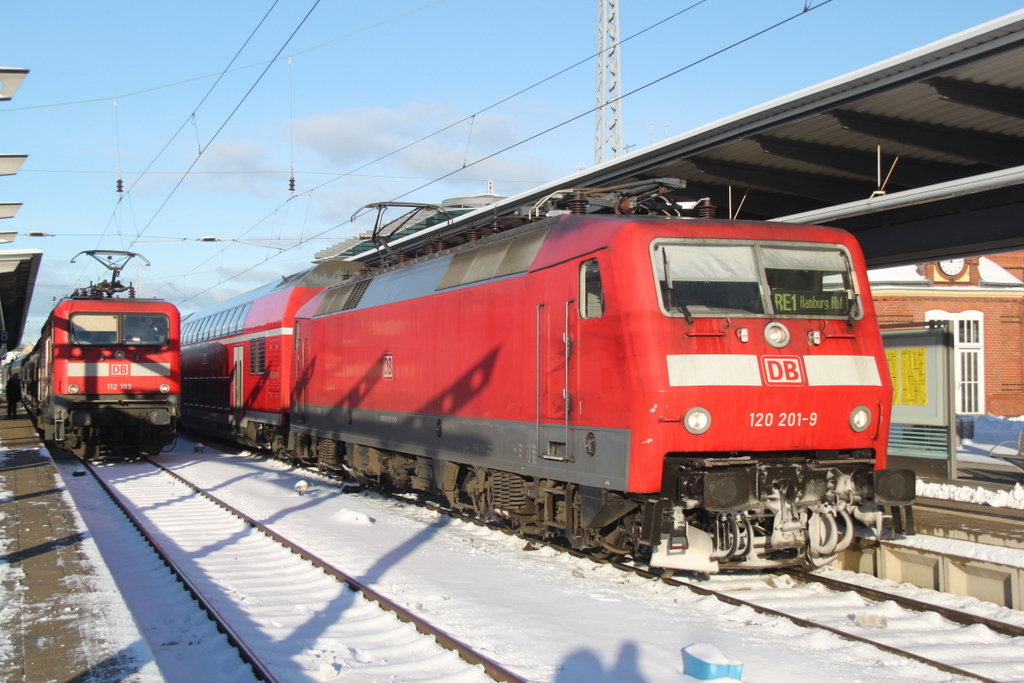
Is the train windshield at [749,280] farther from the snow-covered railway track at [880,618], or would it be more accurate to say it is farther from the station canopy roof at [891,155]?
the snow-covered railway track at [880,618]

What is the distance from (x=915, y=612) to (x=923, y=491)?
5004 mm

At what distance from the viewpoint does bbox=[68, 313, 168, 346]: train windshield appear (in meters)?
20.1

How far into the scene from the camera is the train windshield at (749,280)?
7.87 meters

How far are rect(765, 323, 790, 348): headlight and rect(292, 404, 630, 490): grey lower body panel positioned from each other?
1516mm

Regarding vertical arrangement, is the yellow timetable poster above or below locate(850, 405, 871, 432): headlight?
above

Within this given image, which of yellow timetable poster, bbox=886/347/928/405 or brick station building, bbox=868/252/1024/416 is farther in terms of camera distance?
brick station building, bbox=868/252/1024/416

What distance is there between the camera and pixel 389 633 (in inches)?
279

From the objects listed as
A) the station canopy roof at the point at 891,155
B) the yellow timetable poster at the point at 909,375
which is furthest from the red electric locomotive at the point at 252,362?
the yellow timetable poster at the point at 909,375

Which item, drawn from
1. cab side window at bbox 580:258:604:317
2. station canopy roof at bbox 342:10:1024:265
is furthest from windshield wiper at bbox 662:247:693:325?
station canopy roof at bbox 342:10:1024:265

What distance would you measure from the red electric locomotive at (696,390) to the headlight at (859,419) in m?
0.02

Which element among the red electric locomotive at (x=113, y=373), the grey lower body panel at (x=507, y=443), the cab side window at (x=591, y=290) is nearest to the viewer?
the grey lower body panel at (x=507, y=443)

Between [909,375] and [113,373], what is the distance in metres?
16.2

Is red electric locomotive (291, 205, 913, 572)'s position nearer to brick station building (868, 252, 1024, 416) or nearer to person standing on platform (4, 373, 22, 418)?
brick station building (868, 252, 1024, 416)

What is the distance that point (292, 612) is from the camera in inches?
310
